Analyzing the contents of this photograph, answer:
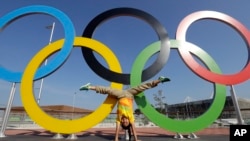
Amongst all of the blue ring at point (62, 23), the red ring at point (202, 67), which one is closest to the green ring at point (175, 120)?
the red ring at point (202, 67)

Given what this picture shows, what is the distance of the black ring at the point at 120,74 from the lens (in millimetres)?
8445

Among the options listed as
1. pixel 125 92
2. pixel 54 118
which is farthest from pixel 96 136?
pixel 125 92

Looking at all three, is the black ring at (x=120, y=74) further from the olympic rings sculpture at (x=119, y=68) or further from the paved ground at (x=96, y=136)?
A: the paved ground at (x=96, y=136)

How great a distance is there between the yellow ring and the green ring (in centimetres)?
82

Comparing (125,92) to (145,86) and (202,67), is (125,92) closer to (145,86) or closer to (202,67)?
(145,86)

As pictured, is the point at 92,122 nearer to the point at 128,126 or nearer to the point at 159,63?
the point at 128,126

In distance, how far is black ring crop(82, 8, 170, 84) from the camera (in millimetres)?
8445

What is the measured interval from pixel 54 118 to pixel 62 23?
4.06 metres

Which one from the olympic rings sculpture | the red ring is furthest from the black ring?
the red ring

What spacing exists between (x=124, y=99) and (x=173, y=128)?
213cm

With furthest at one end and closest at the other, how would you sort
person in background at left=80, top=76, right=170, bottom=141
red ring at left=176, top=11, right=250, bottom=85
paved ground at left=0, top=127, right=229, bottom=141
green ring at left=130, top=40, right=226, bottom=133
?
red ring at left=176, top=11, right=250, bottom=85
paved ground at left=0, top=127, right=229, bottom=141
green ring at left=130, top=40, right=226, bottom=133
person in background at left=80, top=76, right=170, bottom=141

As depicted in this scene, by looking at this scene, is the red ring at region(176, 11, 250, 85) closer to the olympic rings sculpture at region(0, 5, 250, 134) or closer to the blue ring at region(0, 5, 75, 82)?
the olympic rings sculpture at region(0, 5, 250, 134)

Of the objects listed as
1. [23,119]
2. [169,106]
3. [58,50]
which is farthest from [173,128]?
[169,106]

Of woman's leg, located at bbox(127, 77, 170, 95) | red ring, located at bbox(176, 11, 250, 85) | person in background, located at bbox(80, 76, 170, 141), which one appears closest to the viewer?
person in background, located at bbox(80, 76, 170, 141)
